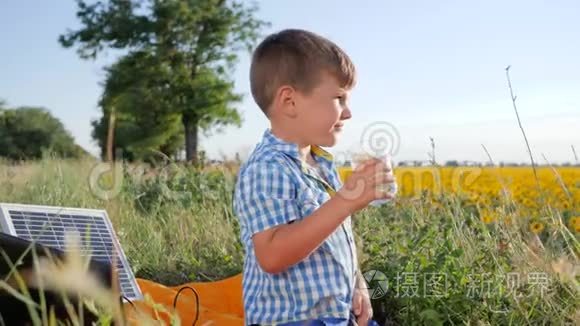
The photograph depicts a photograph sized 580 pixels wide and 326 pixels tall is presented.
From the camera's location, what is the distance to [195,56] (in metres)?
30.5

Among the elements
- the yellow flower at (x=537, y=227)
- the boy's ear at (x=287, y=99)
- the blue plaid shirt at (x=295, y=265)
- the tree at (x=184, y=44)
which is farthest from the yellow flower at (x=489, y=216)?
the tree at (x=184, y=44)

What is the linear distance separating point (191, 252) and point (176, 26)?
26.1 m

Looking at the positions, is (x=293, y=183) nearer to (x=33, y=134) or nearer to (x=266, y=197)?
(x=266, y=197)

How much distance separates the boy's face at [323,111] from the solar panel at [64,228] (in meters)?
0.76

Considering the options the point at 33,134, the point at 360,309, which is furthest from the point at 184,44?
the point at 360,309

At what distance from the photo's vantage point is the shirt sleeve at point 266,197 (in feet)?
6.60

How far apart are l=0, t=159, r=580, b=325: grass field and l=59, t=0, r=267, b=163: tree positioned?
21.9 metres

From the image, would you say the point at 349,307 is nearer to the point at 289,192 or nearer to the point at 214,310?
the point at 289,192

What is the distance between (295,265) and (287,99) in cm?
42

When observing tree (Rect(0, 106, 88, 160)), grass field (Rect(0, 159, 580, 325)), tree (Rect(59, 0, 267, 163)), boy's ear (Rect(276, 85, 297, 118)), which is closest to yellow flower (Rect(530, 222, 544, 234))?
grass field (Rect(0, 159, 580, 325))

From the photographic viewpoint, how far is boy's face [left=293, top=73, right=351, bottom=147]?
2064 millimetres

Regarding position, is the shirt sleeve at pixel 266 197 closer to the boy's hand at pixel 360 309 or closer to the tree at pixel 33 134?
the boy's hand at pixel 360 309

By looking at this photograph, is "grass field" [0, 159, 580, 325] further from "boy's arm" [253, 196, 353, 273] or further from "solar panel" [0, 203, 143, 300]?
"solar panel" [0, 203, 143, 300]

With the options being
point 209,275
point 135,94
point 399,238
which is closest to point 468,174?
point 399,238
